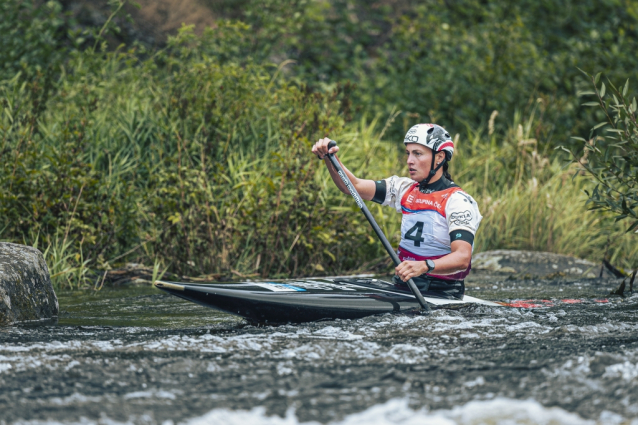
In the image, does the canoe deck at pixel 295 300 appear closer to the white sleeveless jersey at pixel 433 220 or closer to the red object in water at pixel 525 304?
the white sleeveless jersey at pixel 433 220

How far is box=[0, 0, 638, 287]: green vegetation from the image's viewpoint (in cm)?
609

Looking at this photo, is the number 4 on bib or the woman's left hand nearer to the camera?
the woman's left hand

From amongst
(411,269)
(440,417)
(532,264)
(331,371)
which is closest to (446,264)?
(411,269)

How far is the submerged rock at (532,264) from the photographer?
23.0 feet

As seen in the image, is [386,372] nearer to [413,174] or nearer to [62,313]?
[413,174]

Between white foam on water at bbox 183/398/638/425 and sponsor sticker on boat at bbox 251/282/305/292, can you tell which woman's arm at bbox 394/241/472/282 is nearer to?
sponsor sticker on boat at bbox 251/282/305/292

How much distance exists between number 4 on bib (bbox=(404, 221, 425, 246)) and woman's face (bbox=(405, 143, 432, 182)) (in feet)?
0.98

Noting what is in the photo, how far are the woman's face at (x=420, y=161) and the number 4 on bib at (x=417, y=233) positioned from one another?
0.30 meters

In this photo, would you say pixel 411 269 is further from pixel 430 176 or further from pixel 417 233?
pixel 430 176

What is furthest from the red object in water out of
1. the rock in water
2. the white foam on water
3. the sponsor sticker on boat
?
the rock in water

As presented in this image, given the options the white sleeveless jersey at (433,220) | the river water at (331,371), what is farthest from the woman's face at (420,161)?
the river water at (331,371)

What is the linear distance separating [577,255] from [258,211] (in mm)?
3534

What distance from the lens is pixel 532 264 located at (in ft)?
23.5

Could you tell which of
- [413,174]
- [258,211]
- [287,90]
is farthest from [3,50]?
[413,174]
